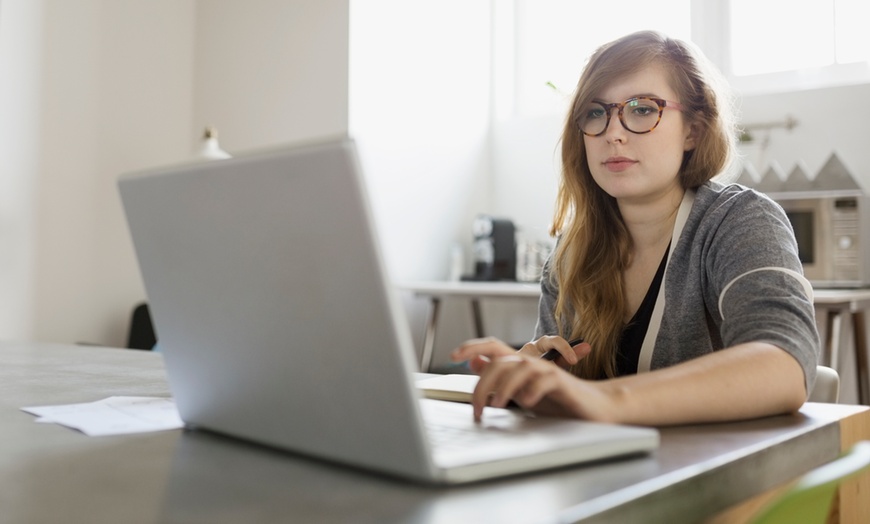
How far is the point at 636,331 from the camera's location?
4.61ft

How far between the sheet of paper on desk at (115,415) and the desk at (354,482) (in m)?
0.02

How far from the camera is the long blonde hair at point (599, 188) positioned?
4.61 feet

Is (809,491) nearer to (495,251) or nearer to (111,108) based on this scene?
(495,251)

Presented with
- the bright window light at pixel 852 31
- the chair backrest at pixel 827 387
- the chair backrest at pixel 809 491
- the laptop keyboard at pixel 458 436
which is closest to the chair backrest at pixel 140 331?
the bright window light at pixel 852 31

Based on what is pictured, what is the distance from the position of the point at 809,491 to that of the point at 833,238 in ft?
9.37

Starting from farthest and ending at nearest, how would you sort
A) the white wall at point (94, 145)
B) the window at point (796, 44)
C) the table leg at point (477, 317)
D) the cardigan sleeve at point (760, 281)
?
the table leg at point (477, 317) → the white wall at point (94, 145) → the window at point (796, 44) → the cardigan sleeve at point (760, 281)

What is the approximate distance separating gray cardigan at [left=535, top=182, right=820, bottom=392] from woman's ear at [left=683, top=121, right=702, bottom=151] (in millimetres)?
83

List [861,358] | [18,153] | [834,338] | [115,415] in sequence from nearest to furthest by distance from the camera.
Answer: [115,415]
[834,338]
[861,358]
[18,153]

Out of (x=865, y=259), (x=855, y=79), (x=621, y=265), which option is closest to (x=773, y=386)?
Result: (x=621, y=265)

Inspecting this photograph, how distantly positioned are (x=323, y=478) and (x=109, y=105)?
12.5ft

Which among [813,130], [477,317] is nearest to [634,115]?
[813,130]

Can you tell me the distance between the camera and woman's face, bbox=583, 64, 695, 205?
4.55 feet

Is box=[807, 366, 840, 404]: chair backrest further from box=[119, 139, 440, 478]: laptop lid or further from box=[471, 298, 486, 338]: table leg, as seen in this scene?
box=[471, 298, 486, 338]: table leg

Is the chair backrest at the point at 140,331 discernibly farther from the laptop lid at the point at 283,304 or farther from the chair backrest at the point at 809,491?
the chair backrest at the point at 809,491
